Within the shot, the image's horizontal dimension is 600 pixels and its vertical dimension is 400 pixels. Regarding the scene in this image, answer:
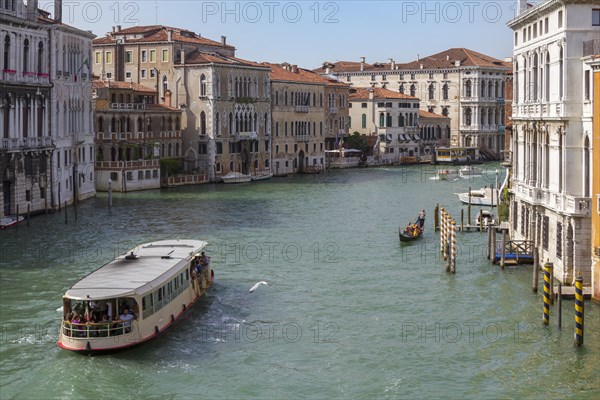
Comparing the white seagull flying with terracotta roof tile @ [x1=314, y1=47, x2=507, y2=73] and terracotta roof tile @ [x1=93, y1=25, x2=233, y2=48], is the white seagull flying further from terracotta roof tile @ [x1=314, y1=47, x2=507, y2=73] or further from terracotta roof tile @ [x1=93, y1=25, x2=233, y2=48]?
terracotta roof tile @ [x1=314, y1=47, x2=507, y2=73]

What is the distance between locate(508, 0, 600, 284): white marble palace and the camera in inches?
623

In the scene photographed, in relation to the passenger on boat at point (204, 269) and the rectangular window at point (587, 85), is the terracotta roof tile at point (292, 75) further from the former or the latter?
the rectangular window at point (587, 85)

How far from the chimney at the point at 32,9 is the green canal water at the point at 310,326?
6772mm

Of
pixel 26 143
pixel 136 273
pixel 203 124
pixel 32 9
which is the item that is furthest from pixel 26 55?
pixel 203 124

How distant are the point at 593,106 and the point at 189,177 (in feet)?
94.6

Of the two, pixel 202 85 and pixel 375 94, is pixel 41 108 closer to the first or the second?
pixel 202 85

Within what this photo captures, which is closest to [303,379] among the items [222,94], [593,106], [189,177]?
[593,106]

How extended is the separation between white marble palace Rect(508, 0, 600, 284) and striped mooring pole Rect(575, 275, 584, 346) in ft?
8.51

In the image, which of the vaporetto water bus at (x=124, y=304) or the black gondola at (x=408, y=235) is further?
the black gondola at (x=408, y=235)

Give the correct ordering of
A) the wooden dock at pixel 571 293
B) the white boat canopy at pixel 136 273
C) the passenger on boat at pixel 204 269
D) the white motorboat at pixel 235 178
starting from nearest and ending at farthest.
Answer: the white boat canopy at pixel 136 273
the wooden dock at pixel 571 293
the passenger on boat at pixel 204 269
the white motorboat at pixel 235 178

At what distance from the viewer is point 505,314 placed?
1538cm

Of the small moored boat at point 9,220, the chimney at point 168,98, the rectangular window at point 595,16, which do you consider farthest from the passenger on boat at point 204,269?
the chimney at point 168,98

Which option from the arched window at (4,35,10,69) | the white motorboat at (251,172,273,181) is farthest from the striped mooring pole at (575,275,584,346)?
the white motorboat at (251,172,273,181)

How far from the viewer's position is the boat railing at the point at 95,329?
42.2ft
